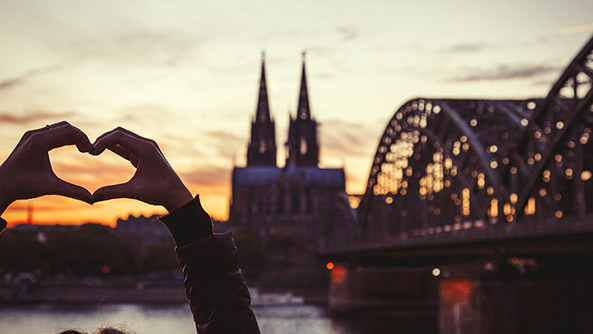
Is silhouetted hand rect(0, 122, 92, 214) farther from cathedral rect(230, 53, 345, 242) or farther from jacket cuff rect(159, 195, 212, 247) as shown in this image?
cathedral rect(230, 53, 345, 242)

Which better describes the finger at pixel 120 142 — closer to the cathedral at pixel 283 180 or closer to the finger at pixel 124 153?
the finger at pixel 124 153

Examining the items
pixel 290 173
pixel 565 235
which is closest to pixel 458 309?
pixel 565 235

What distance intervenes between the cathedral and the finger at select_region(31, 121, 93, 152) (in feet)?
481

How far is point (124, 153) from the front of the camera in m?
2.72

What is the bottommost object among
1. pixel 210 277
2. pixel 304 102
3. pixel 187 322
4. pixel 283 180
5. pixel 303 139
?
pixel 187 322

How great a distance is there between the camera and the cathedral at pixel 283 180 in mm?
158000

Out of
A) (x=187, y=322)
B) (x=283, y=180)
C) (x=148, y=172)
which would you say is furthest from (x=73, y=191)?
(x=283, y=180)

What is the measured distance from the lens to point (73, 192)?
238 centimetres

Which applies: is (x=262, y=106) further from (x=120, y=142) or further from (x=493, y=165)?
(x=120, y=142)

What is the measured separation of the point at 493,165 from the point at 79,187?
3910cm

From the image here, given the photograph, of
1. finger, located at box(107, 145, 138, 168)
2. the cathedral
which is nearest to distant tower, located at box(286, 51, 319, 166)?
the cathedral

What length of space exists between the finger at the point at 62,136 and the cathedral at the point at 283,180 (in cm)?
14671

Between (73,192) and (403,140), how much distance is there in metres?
57.6

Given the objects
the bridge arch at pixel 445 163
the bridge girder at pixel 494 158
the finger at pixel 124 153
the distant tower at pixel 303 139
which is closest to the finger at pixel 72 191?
the finger at pixel 124 153
